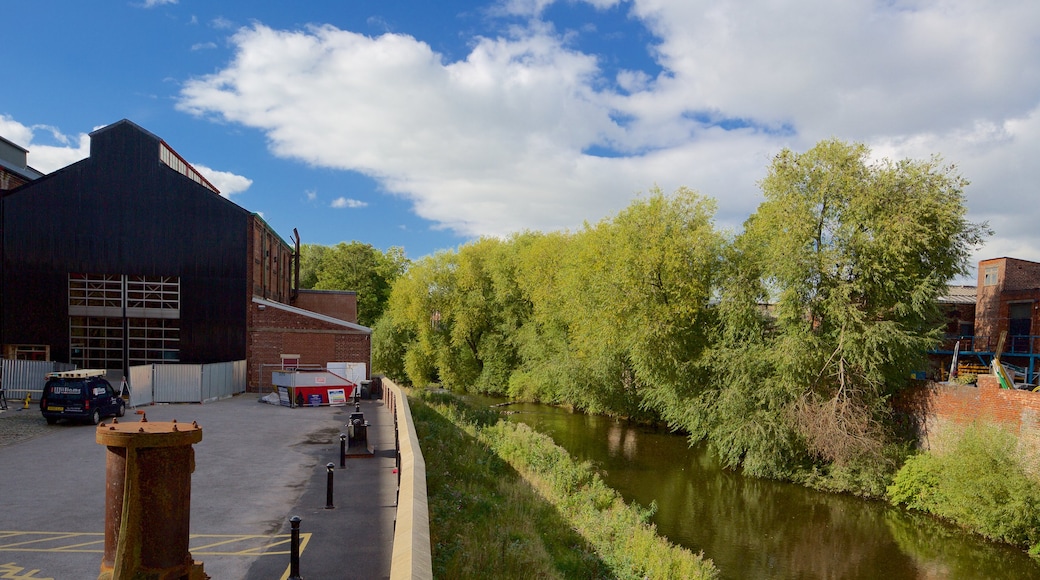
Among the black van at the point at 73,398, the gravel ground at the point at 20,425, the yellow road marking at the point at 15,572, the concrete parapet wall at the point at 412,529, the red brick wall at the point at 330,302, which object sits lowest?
the gravel ground at the point at 20,425

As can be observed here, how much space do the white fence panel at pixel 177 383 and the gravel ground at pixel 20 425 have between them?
13.1ft

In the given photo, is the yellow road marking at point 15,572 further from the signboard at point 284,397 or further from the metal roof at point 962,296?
the metal roof at point 962,296

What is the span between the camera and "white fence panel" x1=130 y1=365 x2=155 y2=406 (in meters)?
24.3

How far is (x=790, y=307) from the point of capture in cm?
2338

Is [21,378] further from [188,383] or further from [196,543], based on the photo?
[196,543]

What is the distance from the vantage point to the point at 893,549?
17.3m

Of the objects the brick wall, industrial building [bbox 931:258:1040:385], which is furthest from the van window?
industrial building [bbox 931:258:1040:385]

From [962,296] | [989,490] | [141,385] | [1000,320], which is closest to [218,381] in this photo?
[141,385]

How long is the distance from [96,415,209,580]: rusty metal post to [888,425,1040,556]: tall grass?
19.9 meters

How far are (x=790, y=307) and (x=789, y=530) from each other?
8271 mm

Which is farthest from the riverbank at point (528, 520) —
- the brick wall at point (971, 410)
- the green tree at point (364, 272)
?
the green tree at point (364, 272)

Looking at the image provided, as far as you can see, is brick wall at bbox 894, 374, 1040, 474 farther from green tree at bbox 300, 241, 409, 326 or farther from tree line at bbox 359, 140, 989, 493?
green tree at bbox 300, 241, 409, 326

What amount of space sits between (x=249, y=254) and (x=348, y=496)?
75.7 ft

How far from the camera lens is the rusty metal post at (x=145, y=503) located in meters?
5.77
